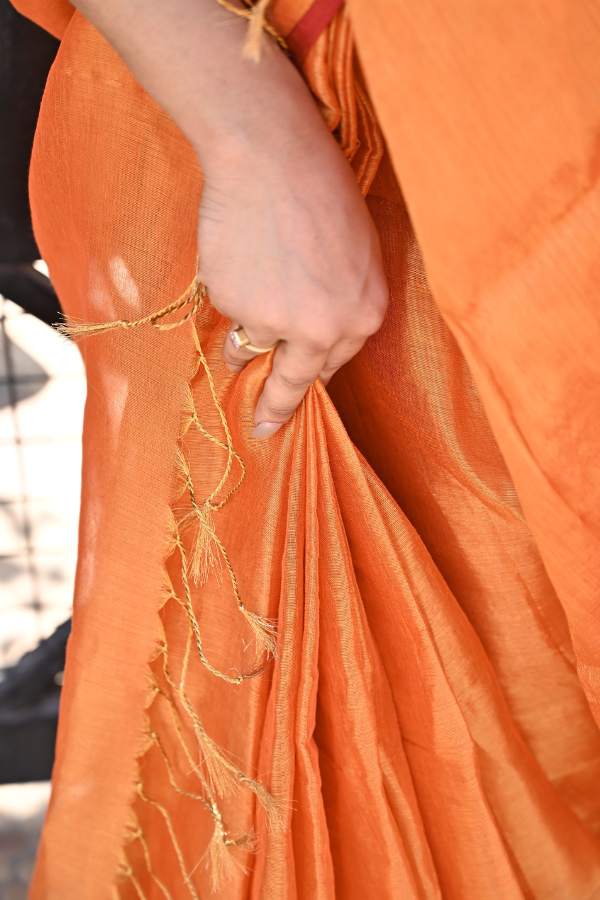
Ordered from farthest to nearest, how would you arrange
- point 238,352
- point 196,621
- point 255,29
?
→ 1. point 196,621
2. point 238,352
3. point 255,29

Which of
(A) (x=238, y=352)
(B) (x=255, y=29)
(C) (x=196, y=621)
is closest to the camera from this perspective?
(B) (x=255, y=29)

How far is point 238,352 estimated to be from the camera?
0.44 m

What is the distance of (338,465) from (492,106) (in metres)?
0.25

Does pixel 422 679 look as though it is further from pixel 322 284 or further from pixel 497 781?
pixel 322 284

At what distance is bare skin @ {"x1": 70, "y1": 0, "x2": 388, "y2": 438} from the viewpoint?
0.35 m

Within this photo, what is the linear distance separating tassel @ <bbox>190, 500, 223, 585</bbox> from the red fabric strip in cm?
30

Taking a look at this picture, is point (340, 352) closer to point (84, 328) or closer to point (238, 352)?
point (238, 352)

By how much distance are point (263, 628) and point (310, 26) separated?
40 centimetres

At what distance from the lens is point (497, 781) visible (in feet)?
1.98

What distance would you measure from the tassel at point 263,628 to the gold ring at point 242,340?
0.20 m

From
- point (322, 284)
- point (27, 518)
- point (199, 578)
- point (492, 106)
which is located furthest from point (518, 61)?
point (27, 518)

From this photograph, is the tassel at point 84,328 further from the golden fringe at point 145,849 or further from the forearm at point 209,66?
the golden fringe at point 145,849

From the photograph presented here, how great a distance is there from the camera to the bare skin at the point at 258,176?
35cm

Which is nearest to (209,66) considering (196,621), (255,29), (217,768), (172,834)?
(255,29)
